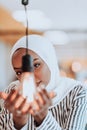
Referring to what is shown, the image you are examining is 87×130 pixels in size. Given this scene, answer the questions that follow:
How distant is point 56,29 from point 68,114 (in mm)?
326

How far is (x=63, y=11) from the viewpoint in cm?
121

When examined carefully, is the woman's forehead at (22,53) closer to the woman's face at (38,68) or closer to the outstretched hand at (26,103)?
the woman's face at (38,68)

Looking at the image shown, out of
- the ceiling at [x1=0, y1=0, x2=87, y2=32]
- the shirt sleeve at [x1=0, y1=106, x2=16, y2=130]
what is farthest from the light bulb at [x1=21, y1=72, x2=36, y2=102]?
the ceiling at [x1=0, y1=0, x2=87, y2=32]

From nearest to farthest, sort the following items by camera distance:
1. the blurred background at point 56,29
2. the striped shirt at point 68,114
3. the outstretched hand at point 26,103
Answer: the outstretched hand at point 26,103 < the striped shirt at point 68,114 < the blurred background at point 56,29

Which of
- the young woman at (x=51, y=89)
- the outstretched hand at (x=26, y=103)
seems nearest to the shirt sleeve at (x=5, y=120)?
the young woman at (x=51, y=89)

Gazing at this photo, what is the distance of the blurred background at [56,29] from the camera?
1181mm

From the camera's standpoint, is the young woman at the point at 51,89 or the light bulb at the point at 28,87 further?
the young woman at the point at 51,89

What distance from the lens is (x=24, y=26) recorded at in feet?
3.93

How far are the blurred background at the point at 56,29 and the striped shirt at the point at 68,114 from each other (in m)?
0.08

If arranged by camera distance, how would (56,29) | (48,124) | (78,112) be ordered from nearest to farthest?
(48,124) < (78,112) < (56,29)

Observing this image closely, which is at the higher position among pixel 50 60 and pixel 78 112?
pixel 50 60

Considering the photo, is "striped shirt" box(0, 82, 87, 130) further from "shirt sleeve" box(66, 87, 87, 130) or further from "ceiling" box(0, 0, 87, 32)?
"ceiling" box(0, 0, 87, 32)

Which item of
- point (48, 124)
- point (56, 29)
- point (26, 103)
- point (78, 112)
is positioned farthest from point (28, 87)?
point (56, 29)

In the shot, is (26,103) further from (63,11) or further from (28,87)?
(63,11)
